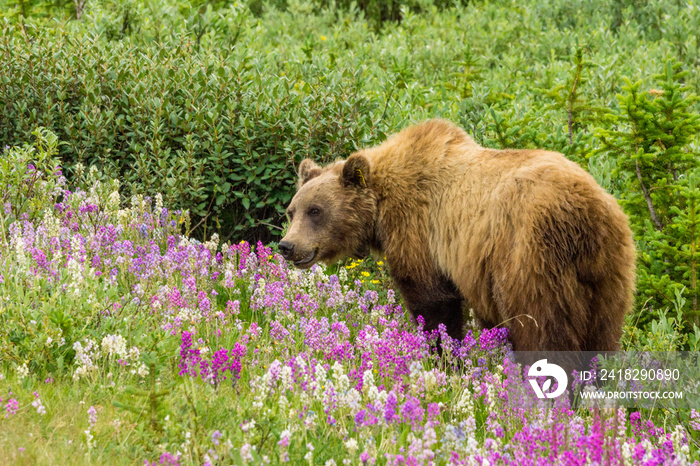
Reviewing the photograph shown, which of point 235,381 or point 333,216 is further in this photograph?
point 333,216

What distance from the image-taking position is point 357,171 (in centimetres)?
548

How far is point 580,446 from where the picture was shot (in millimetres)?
3096

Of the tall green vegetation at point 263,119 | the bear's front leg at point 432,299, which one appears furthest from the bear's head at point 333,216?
the tall green vegetation at point 263,119

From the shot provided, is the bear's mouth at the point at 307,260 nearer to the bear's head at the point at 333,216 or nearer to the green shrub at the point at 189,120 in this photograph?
the bear's head at the point at 333,216

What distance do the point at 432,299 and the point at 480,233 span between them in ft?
2.74

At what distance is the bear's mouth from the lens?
18.2 ft

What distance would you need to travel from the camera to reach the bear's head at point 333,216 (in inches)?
216

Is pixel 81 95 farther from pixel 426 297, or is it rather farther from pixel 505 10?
pixel 505 10

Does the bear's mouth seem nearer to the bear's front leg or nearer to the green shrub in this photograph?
the bear's front leg

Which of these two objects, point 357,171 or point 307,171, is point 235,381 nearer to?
point 357,171

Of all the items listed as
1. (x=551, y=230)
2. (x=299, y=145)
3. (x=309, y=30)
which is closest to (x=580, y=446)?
(x=551, y=230)

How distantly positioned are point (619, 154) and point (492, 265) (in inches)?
73.6

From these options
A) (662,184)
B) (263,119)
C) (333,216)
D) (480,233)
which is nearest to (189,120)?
(263,119)

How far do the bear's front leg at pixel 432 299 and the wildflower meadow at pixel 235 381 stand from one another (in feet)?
0.50
